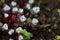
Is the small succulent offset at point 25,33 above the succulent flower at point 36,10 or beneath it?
beneath

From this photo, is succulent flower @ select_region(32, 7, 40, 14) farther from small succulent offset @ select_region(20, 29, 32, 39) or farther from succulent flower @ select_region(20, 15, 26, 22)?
small succulent offset @ select_region(20, 29, 32, 39)

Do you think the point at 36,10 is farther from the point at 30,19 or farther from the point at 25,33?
the point at 25,33

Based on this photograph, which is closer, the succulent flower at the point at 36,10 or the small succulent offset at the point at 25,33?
the small succulent offset at the point at 25,33

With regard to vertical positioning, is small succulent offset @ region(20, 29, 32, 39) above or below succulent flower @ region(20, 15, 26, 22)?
below

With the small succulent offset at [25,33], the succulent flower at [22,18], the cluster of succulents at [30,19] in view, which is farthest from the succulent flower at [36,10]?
the small succulent offset at [25,33]

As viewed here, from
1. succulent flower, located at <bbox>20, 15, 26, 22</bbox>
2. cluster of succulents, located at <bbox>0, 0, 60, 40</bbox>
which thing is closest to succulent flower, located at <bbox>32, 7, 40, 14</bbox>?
cluster of succulents, located at <bbox>0, 0, 60, 40</bbox>

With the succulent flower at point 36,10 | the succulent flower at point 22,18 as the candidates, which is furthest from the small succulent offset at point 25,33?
the succulent flower at point 36,10

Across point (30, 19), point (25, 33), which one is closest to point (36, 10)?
point (30, 19)

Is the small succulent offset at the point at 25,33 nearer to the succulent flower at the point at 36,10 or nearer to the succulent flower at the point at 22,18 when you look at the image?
the succulent flower at the point at 22,18
